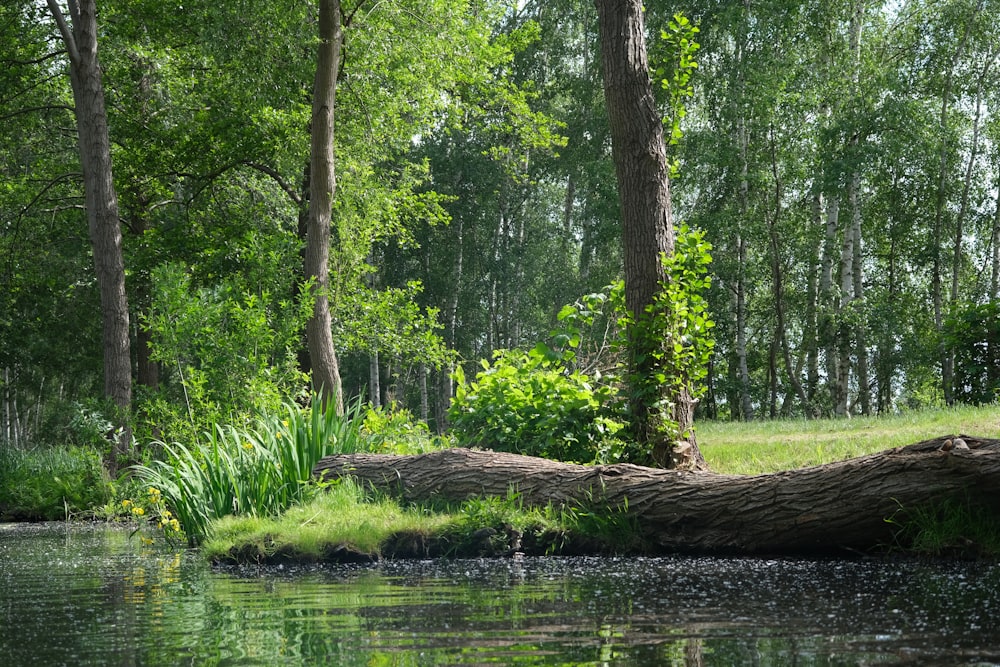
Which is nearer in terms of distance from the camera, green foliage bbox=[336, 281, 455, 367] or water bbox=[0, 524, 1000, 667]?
water bbox=[0, 524, 1000, 667]

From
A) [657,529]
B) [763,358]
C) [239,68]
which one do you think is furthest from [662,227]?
[763,358]

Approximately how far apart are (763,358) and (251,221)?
2207 centimetres

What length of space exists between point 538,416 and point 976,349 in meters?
8.91

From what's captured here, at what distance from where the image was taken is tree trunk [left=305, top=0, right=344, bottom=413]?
15533mm

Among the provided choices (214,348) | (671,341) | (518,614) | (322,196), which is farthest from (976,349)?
(518,614)

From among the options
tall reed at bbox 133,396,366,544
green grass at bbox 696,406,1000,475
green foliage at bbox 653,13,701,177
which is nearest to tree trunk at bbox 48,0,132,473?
tall reed at bbox 133,396,366,544

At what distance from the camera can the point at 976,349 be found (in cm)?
1563

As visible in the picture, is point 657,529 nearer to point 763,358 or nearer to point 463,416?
point 463,416

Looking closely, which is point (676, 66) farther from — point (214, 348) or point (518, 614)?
point (518, 614)

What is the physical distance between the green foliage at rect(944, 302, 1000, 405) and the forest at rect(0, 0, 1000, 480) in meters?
0.04

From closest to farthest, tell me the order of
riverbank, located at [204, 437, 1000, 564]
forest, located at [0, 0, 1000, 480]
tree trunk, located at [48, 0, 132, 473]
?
riverbank, located at [204, 437, 1000, 564], forest, located at [0, 0, 1000, 480], tree trunk, located at [48, 0, 132, 473]

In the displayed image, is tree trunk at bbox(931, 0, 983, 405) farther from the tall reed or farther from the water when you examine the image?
the water

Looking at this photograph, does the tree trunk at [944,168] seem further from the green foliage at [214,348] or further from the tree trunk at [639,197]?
the green foliage at [214,348]

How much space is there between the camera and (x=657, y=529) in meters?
7.79
